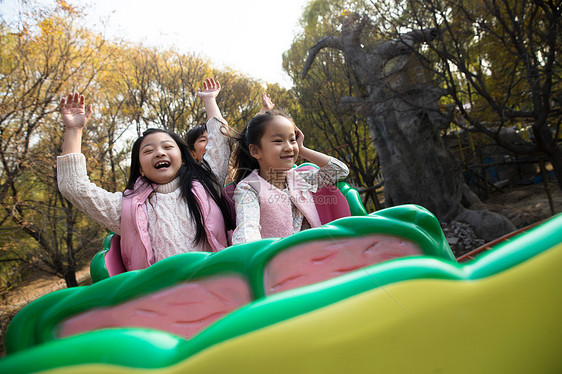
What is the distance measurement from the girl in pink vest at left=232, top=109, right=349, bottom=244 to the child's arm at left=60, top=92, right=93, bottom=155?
0.71 metres

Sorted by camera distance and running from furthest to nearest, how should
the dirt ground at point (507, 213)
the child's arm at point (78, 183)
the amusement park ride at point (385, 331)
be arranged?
the dirt ground at point (507, 213), the child's arm at point (78, 183), the amusement park ride at point (385, 331)

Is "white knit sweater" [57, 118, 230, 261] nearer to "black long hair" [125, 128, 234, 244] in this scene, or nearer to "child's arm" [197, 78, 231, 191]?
"black long hair" [125, 128, 234, 244]

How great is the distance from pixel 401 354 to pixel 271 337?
0.12m

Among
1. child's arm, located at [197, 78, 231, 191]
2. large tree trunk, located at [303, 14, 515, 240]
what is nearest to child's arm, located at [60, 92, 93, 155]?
child's arm, located at [197, 78, 231, 191]

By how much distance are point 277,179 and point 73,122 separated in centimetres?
94

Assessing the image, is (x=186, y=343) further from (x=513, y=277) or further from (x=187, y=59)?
(x=187, y=59)

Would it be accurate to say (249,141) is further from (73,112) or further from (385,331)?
(385,331)

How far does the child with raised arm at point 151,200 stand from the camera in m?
1.46

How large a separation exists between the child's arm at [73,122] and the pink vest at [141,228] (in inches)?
11.4

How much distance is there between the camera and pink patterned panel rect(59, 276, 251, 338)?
1.86 feet

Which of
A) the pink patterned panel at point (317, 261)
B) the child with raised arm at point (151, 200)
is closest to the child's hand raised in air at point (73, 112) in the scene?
the child with raised arm at point (151, 200)

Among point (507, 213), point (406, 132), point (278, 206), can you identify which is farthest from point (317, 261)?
point (507, 213)

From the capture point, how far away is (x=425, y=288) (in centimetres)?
33

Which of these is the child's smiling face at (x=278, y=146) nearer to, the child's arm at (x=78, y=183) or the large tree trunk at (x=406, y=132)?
the child's arm at (x=78, y=183)
